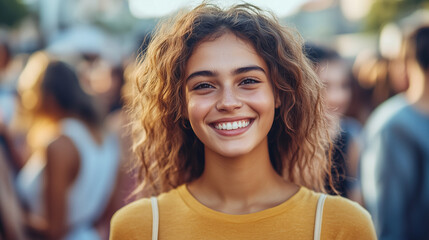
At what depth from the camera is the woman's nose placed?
171 centimetres

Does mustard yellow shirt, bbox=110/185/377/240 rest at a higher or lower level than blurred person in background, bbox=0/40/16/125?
lower

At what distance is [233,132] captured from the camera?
1.74m

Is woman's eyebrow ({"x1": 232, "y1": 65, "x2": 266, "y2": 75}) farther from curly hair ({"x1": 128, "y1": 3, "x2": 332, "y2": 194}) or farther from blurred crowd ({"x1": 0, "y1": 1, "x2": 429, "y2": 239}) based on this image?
blurred crowd ({"x1": 0, "y1": 1, "x2": 429, "y2": 239})

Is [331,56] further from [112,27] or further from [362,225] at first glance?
[112,27]

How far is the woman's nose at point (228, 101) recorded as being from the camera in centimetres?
171

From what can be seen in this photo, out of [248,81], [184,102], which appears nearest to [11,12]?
[184,102]

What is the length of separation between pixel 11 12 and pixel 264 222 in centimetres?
3091

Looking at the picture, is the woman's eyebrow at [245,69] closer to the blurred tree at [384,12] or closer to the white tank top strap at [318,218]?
the white tank top strap at [318,218]

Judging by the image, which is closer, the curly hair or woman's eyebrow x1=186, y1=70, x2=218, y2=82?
woman's eyebrow x1=186, y1=70, x2=218, y2=82

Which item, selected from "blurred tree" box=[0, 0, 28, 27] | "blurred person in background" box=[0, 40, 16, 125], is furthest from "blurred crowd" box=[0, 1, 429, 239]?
"blurred tree" box=[0, 0, 28, 27]

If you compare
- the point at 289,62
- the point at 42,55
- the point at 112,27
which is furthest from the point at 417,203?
the point at 112,27

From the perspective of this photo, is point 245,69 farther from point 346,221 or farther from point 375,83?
point 375,83

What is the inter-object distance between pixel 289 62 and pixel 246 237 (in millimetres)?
750

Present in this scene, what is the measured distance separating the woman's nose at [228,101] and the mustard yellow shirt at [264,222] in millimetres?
425
